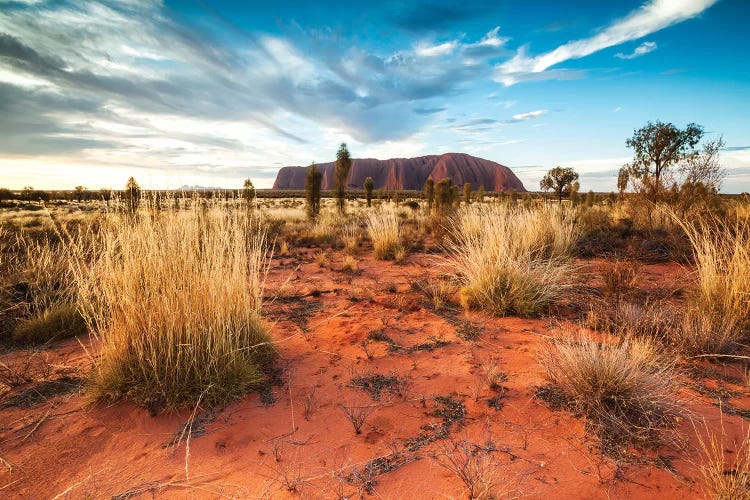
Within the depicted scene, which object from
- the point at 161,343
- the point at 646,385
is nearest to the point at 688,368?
the point at 646,385

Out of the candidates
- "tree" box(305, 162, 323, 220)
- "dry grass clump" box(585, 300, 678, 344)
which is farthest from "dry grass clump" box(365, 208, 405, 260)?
"tree" box(305, 162, 323, 220)

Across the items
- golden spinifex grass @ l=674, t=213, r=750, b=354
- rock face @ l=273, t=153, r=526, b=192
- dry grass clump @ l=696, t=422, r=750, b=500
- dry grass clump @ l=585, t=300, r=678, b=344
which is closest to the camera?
dry grass clump @ l=696, t=422, r=750, b=500

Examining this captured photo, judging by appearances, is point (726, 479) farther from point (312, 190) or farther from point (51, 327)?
A: point (312, 190)

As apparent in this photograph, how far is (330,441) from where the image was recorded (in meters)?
2.14

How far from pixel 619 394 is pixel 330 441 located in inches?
73.2

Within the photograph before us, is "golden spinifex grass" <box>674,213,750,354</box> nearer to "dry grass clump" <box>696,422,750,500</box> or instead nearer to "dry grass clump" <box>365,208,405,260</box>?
"dry grass clump" <box>696,422,750,500</box>

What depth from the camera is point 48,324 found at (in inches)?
152

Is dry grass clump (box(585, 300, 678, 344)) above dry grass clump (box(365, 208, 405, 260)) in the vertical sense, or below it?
below

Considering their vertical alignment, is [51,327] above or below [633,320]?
below

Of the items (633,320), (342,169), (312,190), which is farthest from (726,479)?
(342,169)

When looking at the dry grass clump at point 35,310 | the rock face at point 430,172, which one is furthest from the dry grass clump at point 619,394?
the rock face at point 430,172

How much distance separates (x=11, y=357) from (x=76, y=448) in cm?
214

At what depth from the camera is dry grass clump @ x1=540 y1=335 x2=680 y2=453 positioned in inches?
78.8

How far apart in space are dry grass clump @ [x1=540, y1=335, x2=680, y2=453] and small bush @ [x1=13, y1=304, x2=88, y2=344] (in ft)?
15.8
